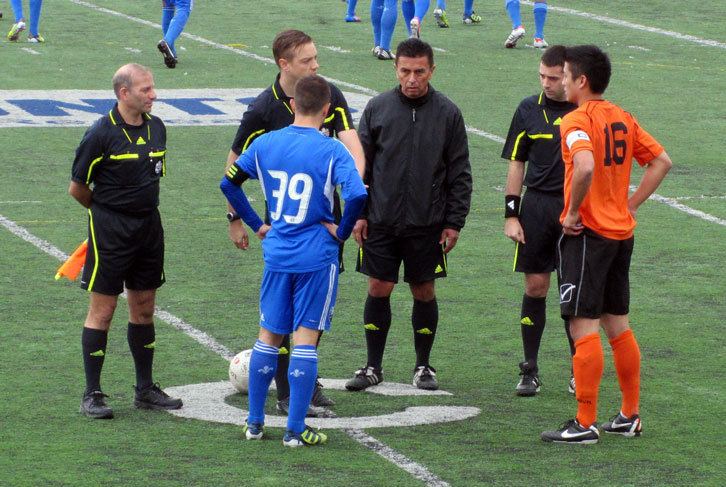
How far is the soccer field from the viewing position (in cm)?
711

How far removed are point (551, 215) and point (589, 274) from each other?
42.3 inches

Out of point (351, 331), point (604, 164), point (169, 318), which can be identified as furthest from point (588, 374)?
point (169, 318)

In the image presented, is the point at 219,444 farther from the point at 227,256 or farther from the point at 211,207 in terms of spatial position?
the point at 211,207

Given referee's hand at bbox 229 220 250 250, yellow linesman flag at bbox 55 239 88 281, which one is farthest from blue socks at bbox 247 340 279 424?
yellow linesman flag at bbox 55 239 88 281

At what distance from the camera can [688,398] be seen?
8.38 m

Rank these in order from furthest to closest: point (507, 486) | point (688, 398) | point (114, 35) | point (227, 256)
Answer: point (114, 35) → point (227, 256) → point (688, 398) → point (507, 486)

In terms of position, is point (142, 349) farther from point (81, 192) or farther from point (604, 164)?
point (604, 164)

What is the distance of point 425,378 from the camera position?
8.63 metres

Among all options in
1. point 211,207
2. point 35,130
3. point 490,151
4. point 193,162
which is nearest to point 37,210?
point 211,207

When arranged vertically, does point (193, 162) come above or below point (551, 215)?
below

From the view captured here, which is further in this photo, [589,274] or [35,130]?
[35,130]

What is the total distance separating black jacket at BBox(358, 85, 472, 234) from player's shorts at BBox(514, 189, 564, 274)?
35 centimetres

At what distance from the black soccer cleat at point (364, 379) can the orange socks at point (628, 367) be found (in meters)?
1.56

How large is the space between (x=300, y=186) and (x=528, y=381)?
205cm
